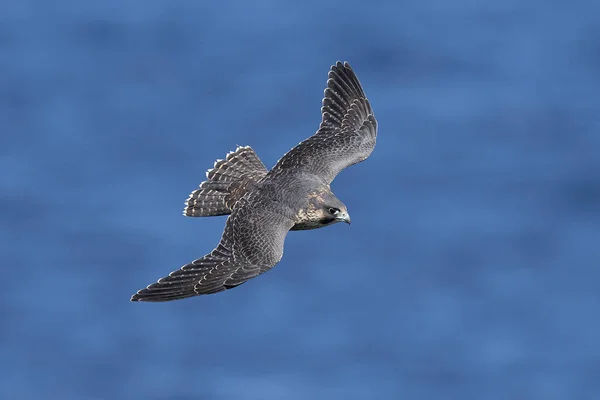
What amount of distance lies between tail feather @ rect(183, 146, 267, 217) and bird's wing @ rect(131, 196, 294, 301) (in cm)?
108

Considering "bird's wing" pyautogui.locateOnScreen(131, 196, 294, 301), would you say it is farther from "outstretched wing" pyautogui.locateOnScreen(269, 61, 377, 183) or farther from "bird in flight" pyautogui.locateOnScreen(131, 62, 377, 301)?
"outstretched wing" pyautogui.locateOnScreen(269, 61, 377, 183)

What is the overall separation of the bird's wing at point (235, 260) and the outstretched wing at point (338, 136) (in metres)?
1.27

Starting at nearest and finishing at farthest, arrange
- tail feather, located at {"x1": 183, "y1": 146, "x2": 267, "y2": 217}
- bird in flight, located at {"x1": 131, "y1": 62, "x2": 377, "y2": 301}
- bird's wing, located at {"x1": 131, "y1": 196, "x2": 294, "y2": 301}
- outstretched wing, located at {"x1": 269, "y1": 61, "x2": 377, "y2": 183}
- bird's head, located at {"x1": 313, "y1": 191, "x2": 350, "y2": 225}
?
1. bird's wing, located at {"x1": 131, "y1": 196, "x2": 294, "y2": 301}
2. bird in flight, located at {"x1": 131, "y1": 62, "x2": 377, "y2": 301}
3. bird's head, located at {"x1": 313, "y1": 191, "x2": 350, "y2": 225}
4. outstretched wing, located at {"x1": 269, "y1": 61, "x2": 377, "y2": 183}
5. tail feather, located at {"x1": 183, "y1": 146, "x2": 267, "y2": 217}

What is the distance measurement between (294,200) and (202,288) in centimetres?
203

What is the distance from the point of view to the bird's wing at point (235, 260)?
18.0 metres

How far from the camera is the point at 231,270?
18312 millimetres

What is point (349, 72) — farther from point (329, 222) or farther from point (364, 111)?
point (329, 222)

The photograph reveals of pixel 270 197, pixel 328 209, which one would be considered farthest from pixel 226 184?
pixel 328 209

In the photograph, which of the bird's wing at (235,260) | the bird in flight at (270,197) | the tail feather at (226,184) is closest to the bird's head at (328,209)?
the bird in flight at (270,197)

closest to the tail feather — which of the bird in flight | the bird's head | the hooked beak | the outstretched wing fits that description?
the bird in flight

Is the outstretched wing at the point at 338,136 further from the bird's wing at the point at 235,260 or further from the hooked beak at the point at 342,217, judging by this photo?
the bird's wing at the point at 235,260

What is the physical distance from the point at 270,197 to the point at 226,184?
5.20ft

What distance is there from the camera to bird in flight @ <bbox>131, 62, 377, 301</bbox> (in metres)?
18.2

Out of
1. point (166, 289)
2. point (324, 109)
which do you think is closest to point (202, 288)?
point (166, 289)
